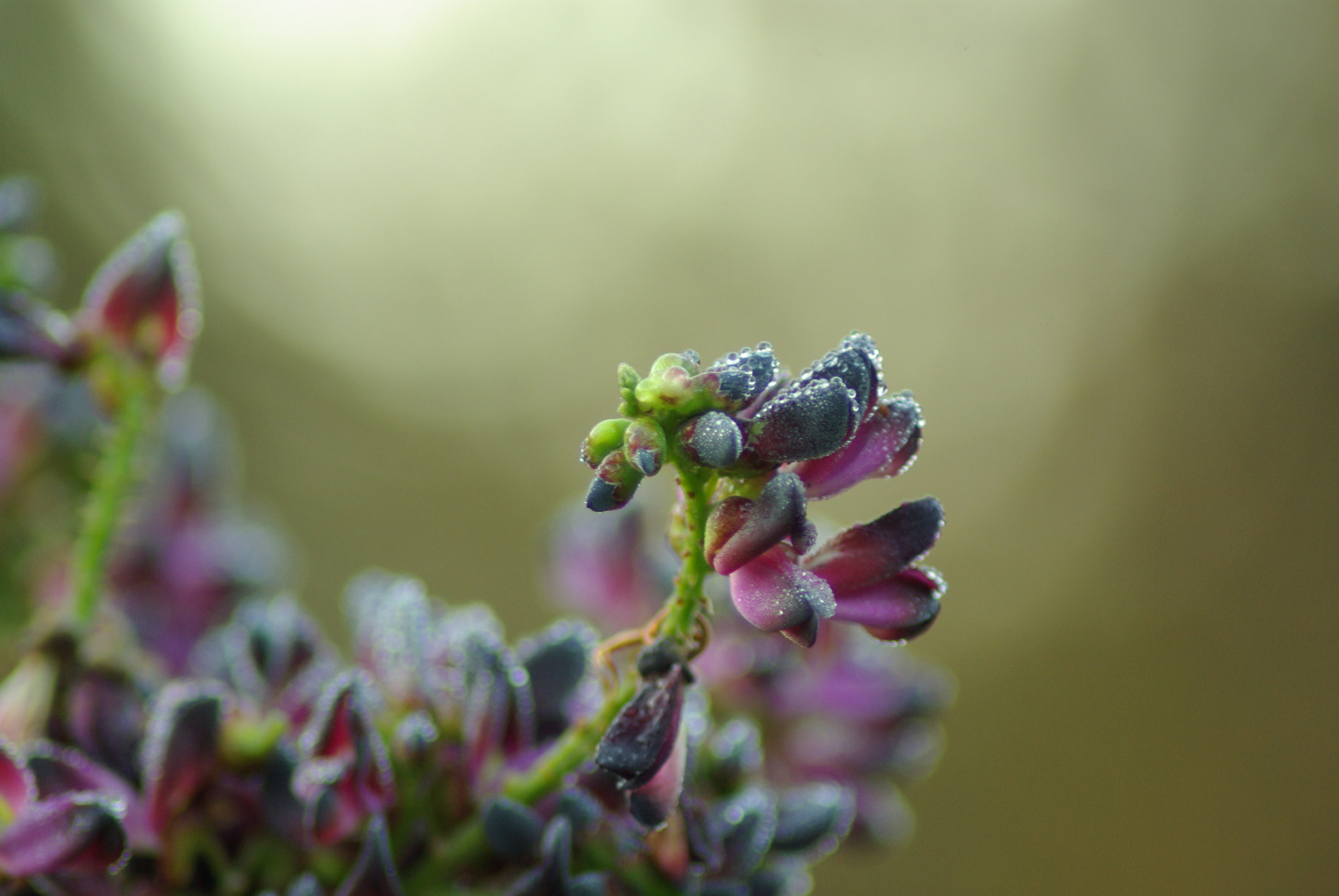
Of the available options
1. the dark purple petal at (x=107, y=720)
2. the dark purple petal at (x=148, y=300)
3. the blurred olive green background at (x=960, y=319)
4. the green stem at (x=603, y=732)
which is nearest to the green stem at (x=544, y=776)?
the green stem at (x=603, y=732)

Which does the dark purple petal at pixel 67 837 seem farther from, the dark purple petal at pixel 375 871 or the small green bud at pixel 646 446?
the small green bud at pixel 646 446

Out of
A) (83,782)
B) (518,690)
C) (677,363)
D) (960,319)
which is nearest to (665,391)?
(677,363)

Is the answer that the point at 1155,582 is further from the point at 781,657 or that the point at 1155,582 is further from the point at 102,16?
the point at 102,16

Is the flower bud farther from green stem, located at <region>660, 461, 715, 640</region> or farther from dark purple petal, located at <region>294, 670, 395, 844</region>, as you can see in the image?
dark purple petal, located at <region>294, 670, 395, 844</region>

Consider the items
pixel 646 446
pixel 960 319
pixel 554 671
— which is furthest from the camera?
pixel 960 319

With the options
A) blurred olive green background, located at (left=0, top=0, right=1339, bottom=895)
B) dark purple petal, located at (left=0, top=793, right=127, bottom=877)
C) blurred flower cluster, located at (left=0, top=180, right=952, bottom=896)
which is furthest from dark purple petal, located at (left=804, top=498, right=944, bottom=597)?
blurred olive green background, located at (left=0, top=0, right=1339, bottom=895)

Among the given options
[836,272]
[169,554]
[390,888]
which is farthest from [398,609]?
[836,272]

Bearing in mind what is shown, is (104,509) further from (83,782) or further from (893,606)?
(893,606)
